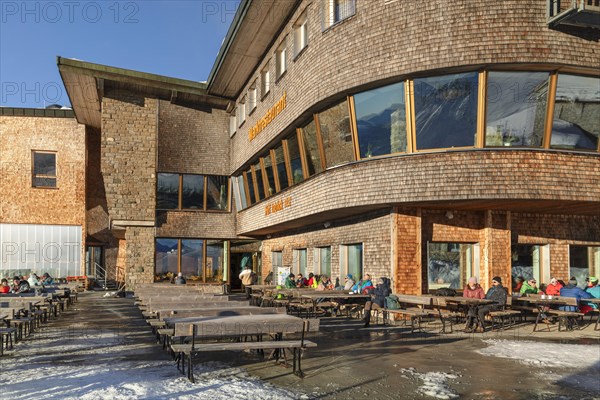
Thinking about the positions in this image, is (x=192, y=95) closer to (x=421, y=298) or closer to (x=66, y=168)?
(x=66, y=168)

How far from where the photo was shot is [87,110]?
113 feet

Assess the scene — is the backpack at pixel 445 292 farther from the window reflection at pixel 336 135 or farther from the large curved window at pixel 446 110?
the window reflection at pixel 336 135

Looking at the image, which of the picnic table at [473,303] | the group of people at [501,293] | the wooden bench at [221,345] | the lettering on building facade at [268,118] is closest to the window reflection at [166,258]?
the lettering on building facade at [268,118]

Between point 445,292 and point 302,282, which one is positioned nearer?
point 445,292

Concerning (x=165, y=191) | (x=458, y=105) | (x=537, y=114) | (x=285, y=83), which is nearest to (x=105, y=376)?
(x=458, y=105)

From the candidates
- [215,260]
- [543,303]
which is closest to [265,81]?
[215,260]

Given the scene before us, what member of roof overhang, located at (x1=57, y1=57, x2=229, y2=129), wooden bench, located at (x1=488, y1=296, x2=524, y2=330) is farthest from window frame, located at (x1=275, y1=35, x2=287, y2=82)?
wooden bench, located at (x1=488, y1=296, x2=524, y2=330)

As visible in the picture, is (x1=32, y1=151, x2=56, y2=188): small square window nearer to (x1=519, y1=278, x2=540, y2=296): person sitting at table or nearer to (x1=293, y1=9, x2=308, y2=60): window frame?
(x1=293, y1=9, x2=308, y2=60): window frame

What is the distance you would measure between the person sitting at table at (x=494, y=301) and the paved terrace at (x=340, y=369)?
2.00ft

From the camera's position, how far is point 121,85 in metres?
29.5

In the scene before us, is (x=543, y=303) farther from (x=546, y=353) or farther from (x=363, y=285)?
(x=363, y=285)

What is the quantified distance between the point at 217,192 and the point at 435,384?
80.9 feet

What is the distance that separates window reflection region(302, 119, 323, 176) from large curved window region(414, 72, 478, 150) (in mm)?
4380

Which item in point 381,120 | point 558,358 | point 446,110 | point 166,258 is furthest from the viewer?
point 166,258
